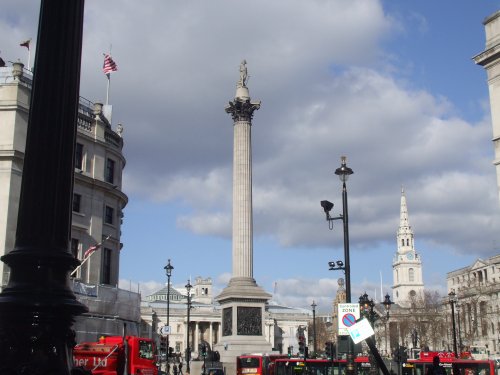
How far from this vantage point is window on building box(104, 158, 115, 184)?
48959 mm

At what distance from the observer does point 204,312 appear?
152125 mm

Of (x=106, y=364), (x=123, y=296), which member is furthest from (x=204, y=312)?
(x=106, y=364)

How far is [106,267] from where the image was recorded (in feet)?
157

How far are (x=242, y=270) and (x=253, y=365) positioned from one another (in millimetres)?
10193

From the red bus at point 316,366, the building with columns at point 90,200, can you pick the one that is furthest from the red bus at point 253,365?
the building with columns at point 90,200

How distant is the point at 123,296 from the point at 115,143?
12159 mm

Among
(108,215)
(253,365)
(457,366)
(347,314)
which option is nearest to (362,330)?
(347,314)

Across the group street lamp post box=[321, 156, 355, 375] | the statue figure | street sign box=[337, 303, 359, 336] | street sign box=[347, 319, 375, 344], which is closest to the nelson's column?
the statue figure

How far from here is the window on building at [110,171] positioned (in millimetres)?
48959

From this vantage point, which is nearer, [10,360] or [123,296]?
[10,360]

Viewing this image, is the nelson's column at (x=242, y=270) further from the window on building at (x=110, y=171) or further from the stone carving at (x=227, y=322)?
the window on building at (x=110, y=171)

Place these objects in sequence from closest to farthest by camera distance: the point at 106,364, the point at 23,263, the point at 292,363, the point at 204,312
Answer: the point at 23,263
the point at 106,364
the point at 292,363
the point at 204,312

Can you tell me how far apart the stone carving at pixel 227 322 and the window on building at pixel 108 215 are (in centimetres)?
1227

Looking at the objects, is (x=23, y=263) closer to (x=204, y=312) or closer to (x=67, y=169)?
(x=67, y=169)
